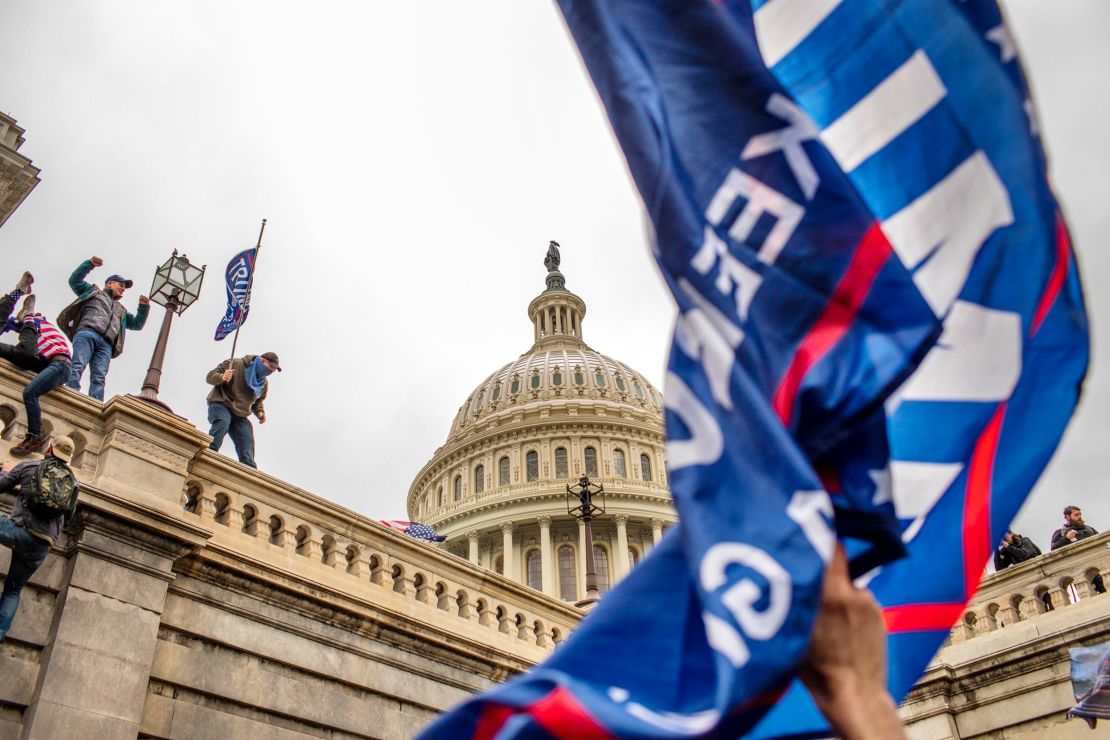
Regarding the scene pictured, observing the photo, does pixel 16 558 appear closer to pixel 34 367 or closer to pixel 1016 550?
pixel 34 367

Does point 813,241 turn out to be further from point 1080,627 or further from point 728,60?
point 1080,627

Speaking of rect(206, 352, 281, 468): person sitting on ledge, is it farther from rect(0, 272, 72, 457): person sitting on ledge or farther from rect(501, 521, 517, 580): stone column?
rect(501, 521, 517, 580): stone column

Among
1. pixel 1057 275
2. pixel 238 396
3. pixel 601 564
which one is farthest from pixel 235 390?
pixel 601 564

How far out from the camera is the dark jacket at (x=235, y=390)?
11849mm

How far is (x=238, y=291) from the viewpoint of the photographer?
572 inches

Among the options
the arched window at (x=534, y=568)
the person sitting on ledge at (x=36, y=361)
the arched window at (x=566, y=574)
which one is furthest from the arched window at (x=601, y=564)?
the person sitting on ledge at (x=36, y=361)

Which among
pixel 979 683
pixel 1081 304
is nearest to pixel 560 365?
A: pixel 979 683

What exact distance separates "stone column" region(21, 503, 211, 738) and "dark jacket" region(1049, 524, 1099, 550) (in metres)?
10.7

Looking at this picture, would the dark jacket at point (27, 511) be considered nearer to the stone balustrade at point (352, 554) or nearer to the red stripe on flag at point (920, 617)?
the stone balustrade at point (352, 554)

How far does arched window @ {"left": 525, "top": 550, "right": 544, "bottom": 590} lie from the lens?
7231 centimetres

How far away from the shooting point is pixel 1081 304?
11.8 ft

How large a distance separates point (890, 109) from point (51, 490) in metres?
6.46

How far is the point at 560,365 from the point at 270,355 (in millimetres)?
78192

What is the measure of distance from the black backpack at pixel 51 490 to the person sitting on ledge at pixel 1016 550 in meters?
11.4
